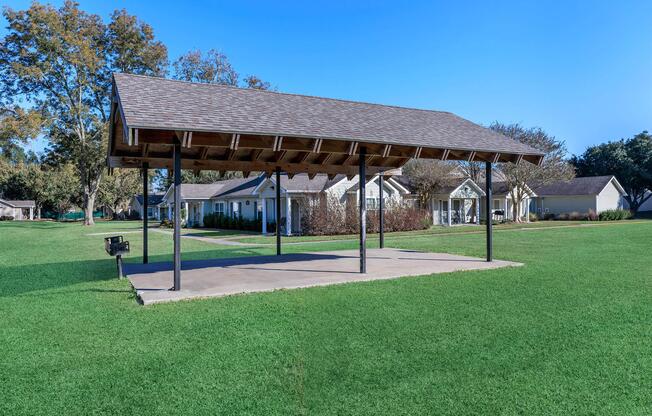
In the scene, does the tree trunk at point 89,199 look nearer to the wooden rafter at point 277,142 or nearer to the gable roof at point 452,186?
the gable roof at point 452,186

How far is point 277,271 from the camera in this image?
10391mm

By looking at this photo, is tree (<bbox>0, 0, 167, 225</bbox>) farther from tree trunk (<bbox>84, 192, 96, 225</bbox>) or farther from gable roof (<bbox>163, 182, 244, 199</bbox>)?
gable roof (<bbox>163, 182, 244, 199</bbox>)

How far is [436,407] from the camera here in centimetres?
375

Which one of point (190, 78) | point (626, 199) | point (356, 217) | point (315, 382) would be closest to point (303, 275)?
point (315, 382)

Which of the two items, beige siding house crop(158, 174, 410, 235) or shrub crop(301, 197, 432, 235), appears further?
beige siding house crop(158, 174, 410, 235)

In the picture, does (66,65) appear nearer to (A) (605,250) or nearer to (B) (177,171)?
(B) (177,171)

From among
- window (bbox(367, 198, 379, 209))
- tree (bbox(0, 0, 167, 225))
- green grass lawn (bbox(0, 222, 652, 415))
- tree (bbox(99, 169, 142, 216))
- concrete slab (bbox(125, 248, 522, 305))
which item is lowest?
green grass lawn (bbox(0, 222, 652, 415))

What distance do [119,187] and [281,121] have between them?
2583 inches

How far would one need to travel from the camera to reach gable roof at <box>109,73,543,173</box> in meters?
7.95

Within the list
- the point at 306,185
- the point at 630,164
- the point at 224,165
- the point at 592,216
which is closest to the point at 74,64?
the point at 306,185

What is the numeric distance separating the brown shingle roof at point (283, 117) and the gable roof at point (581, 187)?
36.8m

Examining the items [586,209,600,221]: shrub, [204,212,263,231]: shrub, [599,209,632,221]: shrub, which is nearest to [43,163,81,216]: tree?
[204,212,263,231]: shrub

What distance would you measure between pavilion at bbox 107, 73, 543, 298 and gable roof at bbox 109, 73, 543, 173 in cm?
2

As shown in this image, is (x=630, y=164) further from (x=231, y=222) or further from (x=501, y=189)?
(x=231, y=222)
